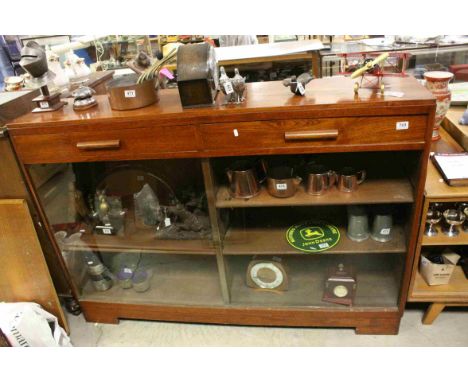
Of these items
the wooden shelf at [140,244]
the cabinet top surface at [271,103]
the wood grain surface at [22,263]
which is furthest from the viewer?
the wooden shelf at [140,244]

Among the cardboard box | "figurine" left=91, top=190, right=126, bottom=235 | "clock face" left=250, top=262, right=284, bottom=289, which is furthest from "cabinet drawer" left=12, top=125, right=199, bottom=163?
the cardboard box

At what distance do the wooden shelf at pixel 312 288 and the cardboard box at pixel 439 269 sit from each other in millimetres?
123

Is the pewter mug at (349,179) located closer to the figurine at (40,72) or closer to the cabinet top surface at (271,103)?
the cabinet top surface at (271,103)

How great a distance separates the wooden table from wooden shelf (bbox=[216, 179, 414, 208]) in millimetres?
83

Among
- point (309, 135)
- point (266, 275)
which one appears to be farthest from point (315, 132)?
point (266, 275)

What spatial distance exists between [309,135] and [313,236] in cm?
51

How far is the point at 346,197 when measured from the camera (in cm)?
132

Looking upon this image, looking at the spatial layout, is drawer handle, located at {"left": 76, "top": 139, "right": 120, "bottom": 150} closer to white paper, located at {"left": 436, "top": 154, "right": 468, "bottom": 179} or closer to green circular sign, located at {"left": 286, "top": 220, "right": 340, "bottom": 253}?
green circular sign, located at {"left": 286, "top": 220, "right": 340, "bottom": 253}

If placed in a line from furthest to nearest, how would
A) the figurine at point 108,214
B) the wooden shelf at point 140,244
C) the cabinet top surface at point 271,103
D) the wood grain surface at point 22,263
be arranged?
the figurine at point 108,214, the wooden shelf at point 140,244, the wood grain surface at point 22,263, the cabinet top surface at point 271,103

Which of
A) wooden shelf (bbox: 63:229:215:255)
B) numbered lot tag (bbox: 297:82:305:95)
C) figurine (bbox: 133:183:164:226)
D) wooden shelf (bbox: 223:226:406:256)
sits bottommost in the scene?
wooden shelf (bbox: 63:229:215:255)

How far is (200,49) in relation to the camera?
114 centimetres

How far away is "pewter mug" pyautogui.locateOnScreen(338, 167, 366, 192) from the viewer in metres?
1.32

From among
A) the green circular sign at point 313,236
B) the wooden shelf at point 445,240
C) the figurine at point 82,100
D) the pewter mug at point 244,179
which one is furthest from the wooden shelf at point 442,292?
the figurine at point 82,100

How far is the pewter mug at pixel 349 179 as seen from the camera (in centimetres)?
132
